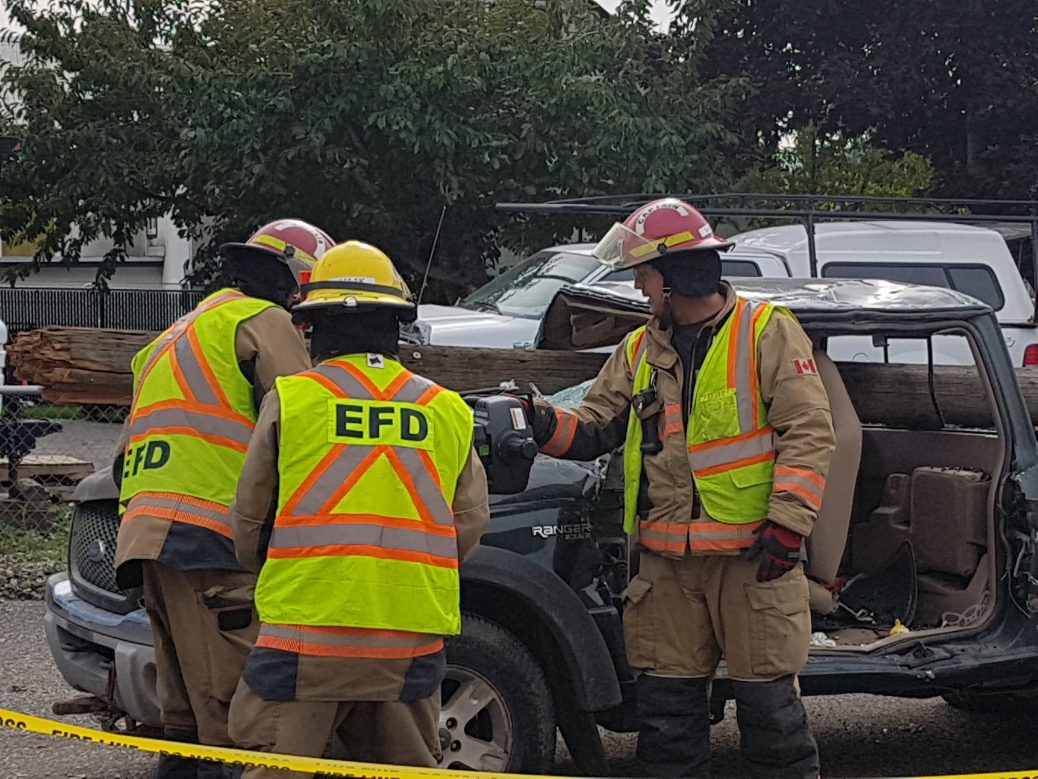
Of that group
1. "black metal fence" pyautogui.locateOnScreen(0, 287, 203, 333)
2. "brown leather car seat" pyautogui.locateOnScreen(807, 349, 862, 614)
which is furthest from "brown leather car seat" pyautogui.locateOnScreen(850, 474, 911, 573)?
"black metal fence" pyautogui.locateOnScreen(0, 287, 203, 333)

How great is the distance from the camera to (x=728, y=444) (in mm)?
4520

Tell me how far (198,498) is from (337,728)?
Result: 0.89 meters

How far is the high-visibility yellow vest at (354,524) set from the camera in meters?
3.53

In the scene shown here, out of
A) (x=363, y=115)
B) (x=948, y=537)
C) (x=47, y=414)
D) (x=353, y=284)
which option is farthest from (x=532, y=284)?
(x=353, y=284)

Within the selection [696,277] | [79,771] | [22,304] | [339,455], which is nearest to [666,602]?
[696,277]

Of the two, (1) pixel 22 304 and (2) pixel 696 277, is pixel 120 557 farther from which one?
(1) pixel 22 304

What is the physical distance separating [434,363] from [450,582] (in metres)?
2.06

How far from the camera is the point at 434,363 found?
222 inches

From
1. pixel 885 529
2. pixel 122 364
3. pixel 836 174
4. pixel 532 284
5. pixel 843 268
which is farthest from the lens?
pixel 836 174

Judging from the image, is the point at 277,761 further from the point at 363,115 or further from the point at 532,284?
the point at 363,115

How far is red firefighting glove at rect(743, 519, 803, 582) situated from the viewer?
4328mm

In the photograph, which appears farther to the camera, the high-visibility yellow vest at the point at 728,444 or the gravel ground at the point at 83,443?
the gravel ground at the point at 83,443

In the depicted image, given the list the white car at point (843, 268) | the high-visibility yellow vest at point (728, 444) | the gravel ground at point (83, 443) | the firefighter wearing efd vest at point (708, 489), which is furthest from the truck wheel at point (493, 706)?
the gravel ground at point (83, 443)

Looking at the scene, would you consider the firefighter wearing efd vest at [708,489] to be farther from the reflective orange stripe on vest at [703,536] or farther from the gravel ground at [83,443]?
the gravel ground at [83,443]
